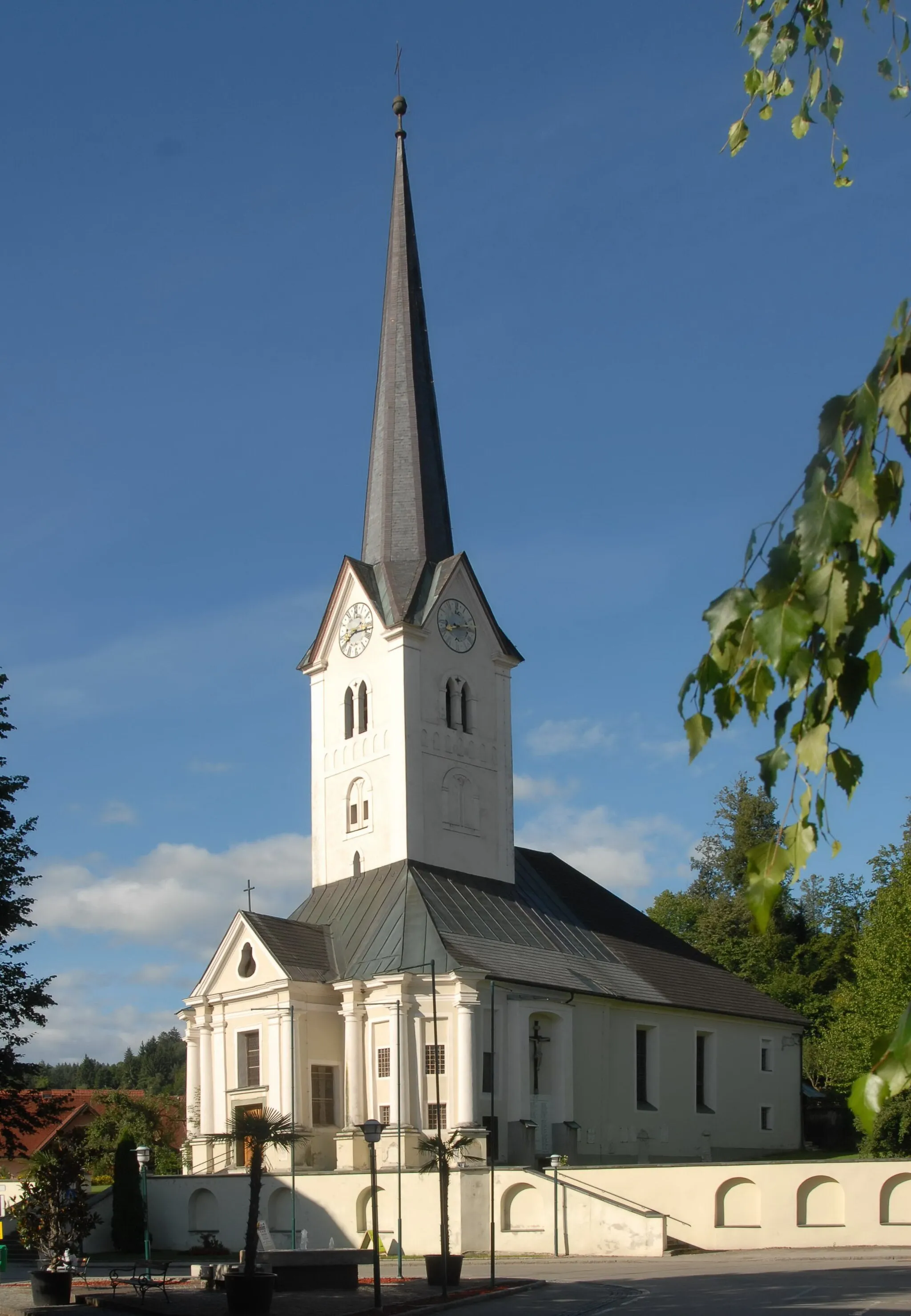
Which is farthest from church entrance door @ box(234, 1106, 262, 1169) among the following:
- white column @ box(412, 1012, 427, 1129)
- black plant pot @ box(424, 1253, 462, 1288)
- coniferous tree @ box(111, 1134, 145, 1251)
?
black plant pot @ box(424, 1253, 462, 1288)

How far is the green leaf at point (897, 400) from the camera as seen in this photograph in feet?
14.1

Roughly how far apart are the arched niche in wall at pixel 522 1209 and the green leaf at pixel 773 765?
33324 millimetres

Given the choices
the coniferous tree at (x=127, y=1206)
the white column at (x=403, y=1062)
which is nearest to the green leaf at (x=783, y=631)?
the white column at (x=403, y=1062)

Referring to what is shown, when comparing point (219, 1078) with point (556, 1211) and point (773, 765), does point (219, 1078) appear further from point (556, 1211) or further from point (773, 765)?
point (773, 765)

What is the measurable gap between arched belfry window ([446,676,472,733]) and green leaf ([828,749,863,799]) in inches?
1781

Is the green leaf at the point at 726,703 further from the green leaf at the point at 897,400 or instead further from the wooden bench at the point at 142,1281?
the wooden bench at the point at 142,1281

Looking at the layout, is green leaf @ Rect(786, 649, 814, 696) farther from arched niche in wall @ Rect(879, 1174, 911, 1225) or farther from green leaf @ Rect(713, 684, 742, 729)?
arched niche in wall @ Rect(879, 1174, 911, 1225)

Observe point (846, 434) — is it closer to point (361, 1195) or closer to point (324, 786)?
point (361, 1195)

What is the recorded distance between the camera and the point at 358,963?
4441 centimetres

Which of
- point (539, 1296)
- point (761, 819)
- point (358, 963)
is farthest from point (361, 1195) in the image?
point (761, 819)

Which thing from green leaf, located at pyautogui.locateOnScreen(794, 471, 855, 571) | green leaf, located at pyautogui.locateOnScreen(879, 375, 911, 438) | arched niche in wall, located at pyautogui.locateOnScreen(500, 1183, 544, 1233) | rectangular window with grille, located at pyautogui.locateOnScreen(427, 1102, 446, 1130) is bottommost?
arched niche in wall, located at pyautogui.locateOnScreen(500, 1183, 544, 1233)

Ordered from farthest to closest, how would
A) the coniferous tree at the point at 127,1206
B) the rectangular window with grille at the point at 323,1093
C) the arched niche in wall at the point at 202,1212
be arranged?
the rectangular window with grille at the point at 323,1093
the coniferous tree at the point at 127,1206
the arched niche in wall at the point at 202,1212

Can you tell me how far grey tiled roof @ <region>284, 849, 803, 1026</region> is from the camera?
43656mm

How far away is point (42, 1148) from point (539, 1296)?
35.2 ft
